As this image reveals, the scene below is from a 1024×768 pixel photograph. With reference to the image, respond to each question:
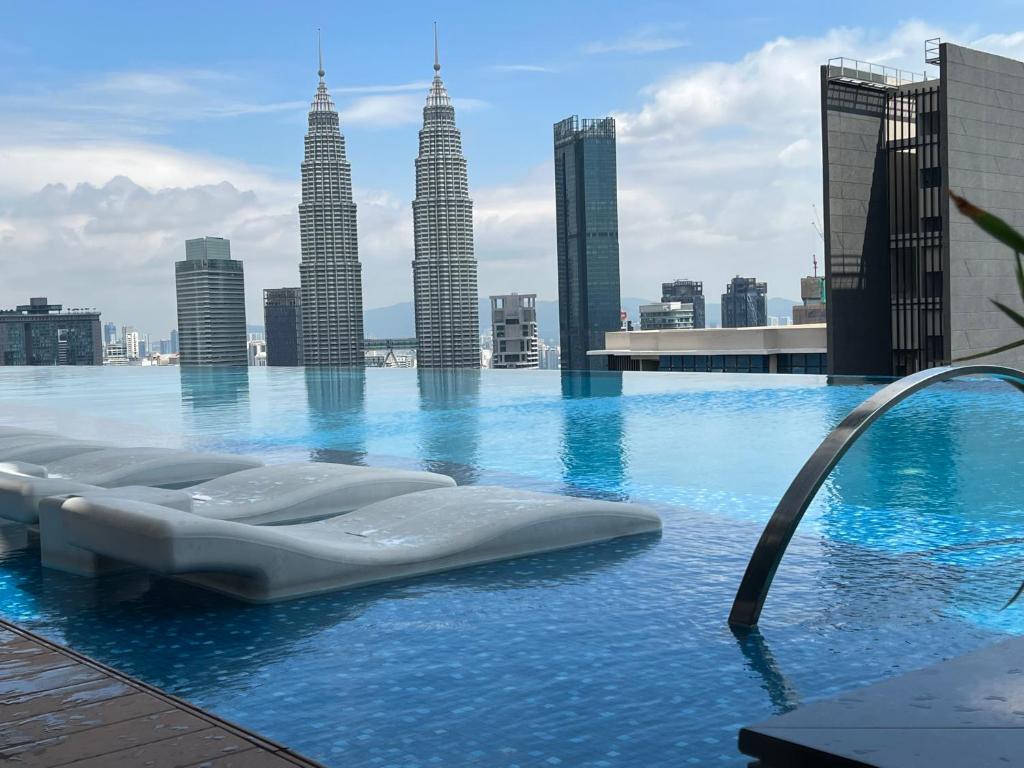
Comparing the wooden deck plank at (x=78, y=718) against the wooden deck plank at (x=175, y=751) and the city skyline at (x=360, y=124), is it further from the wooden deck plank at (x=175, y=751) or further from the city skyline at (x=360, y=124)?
the city skyline at (x=360, y=124)

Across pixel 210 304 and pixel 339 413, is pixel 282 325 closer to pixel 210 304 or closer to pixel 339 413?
pixel 210 304

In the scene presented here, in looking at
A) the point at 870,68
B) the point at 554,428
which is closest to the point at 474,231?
the point at 870,68

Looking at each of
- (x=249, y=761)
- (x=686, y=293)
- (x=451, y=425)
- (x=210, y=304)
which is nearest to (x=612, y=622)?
(x=249, y=761)

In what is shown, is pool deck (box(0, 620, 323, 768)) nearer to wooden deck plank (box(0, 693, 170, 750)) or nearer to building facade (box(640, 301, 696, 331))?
wooden deck plank (box(0, 693, 170, 750))

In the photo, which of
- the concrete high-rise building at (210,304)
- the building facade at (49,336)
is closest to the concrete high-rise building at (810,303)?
the concrete high-rise building at (210,304)

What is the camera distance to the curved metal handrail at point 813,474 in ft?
12.5

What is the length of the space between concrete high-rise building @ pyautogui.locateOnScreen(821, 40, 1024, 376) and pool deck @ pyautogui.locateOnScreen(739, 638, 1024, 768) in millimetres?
19886

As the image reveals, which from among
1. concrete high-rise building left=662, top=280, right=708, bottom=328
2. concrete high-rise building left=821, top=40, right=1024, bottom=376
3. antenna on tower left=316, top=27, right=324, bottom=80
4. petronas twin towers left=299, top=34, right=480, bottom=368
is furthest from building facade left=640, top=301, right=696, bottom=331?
concrete high-rise building left=821, top=40, right=1024, bottom=376

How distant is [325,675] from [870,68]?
2247cm

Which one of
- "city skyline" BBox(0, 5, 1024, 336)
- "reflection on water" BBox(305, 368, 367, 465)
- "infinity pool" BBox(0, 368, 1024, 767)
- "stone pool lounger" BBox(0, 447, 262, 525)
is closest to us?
"infinity pool" BBox(0, 368, 1024, 767)

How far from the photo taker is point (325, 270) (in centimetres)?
11562

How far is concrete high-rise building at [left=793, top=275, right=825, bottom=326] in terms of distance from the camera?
63934mm

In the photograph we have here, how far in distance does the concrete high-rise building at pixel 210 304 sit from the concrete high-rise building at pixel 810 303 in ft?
106

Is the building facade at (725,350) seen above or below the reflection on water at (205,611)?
above
